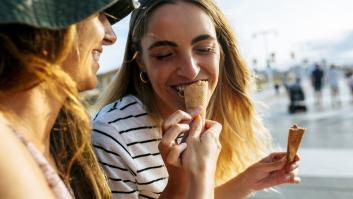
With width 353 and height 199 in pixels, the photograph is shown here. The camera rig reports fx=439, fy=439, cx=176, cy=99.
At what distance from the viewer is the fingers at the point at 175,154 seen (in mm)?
1567

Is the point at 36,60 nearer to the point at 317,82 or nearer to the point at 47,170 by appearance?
the point at 47,170

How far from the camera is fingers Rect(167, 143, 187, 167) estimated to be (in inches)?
61.7

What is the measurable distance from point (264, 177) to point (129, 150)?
0.79 metres

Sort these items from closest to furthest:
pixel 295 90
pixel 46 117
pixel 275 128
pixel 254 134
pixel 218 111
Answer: pixel 46 117
pixel 218 111
pixel 254 134
pixel 275 128
pixel 295 90

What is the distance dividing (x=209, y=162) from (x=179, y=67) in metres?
0.89

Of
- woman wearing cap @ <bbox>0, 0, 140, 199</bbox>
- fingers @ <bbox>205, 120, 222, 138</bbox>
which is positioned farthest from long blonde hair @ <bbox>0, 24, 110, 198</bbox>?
fingers @ <bbox>205, 120, 222, 138</bbox>

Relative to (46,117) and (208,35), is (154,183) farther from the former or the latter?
(46,117)

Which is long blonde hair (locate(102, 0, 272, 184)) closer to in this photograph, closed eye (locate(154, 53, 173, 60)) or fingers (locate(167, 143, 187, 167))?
closed eye (locate(154, 53, 173, 60))

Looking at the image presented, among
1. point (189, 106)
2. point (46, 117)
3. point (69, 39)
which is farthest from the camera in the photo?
point (189, 106)

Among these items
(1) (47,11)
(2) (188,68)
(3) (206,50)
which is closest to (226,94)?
(3) (206,50)

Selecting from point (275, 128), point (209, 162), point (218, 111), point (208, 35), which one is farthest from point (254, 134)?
point (275, 128)

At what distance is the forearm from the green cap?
1.77m

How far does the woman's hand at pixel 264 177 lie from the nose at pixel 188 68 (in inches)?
25.2

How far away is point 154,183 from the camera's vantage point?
2.30 meters
